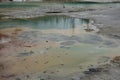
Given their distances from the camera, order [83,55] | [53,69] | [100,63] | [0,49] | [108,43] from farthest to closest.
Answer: [108,43] < [0,49] < [83,55] < [100,63] < [53,69]

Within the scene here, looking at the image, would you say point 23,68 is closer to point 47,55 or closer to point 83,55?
point 47,55

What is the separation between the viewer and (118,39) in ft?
59.7

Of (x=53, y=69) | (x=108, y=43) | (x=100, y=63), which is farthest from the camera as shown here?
(x=108, y=43)

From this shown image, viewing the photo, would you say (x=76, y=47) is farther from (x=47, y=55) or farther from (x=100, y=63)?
(x=100, y=63)

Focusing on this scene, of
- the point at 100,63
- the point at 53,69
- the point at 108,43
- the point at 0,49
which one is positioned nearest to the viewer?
the point at 53,69

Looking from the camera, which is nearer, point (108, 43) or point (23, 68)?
point (23, 68)

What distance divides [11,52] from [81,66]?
494 cm

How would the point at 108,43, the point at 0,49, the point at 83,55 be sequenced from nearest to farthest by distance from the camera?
the point at 83,55 < the point at 0,49 < the point at 108,43

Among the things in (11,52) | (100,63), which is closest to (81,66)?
(100,63)

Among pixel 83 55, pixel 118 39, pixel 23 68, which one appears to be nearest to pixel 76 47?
pixel 83 55

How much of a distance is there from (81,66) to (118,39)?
7.00 m

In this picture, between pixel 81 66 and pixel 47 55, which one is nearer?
pixel 81 66

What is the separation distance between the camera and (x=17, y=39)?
62.6 ft

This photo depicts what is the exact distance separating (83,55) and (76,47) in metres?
2.08
